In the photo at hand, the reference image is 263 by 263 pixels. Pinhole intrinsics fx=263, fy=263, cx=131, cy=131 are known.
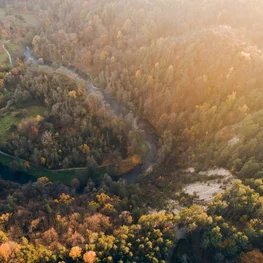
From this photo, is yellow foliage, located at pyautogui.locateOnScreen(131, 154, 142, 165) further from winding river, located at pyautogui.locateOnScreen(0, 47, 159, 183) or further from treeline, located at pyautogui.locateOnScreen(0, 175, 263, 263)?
treeline, located at pyautogui.locateOnScreen(0, 175, 263, 263)

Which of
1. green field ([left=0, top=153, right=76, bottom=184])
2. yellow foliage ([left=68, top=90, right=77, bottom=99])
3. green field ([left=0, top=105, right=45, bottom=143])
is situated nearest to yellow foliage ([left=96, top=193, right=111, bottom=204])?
green field ([left=0, top=153, right=76, bottom=184])

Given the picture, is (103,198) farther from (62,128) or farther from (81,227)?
(62,128)

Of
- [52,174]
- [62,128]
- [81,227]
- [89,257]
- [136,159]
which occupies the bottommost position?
[89,257]

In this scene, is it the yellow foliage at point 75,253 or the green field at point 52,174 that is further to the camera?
the green field at point 52,174

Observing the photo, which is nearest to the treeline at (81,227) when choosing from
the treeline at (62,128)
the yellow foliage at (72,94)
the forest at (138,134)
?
the forest at (138,134)

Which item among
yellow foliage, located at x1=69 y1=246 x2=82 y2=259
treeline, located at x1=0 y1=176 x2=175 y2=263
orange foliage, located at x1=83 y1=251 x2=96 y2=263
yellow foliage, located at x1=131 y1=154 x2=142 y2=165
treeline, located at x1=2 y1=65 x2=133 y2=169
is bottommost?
orange foliage, located at x1=83 y1=251 x2=96 y2=263

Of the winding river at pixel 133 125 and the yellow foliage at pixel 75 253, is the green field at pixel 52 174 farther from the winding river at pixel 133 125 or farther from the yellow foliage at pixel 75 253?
the yellow foliage at pixel 75 253

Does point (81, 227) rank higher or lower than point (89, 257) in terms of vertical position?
higher

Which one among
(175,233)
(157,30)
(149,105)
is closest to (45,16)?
(157,30)

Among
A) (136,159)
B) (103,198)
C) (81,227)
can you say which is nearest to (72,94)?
(136,159)
